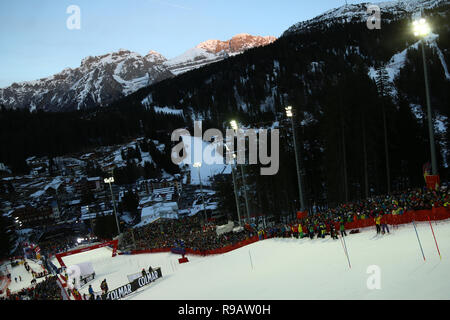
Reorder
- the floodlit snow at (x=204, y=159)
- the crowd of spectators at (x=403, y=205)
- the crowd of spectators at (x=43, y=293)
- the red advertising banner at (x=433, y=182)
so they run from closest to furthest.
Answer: the crowd of spectators at (x=403, y=205) < the red advertising banner at (x=433, y=182) < the crowd of spectators at (x=43, y=293) < the floodlit snow at (x=204, y=159)

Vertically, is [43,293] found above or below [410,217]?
below

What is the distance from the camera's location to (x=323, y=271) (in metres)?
13.7

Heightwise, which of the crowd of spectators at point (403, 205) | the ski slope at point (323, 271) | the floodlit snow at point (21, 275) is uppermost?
the crowd of spectators at point (403, 205)

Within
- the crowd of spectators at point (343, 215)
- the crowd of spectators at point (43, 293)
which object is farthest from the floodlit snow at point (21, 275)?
the crowd of spectators at point (343, 215)

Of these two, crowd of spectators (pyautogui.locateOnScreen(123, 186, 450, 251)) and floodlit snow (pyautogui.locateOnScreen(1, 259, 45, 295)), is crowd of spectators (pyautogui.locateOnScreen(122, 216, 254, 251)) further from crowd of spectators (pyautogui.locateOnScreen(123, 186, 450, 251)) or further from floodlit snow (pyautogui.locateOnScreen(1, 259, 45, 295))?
floodlit snow (pyautogui.locateOnScreen(1, 259, 45, 295))

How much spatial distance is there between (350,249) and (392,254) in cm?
315

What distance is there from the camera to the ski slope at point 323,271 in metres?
9.79

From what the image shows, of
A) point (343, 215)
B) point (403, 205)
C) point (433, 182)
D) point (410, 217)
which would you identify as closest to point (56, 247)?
point (343, 215)

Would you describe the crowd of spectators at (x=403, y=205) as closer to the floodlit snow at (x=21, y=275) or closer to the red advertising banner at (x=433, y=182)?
the red advertising banner at (x=433, y=182)

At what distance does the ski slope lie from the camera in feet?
32.1

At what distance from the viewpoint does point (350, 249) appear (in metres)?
16.4

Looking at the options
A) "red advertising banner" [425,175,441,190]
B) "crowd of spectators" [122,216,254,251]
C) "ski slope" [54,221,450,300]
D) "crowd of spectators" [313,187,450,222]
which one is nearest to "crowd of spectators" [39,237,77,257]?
"crowd of spectators" [122,216,254,251]

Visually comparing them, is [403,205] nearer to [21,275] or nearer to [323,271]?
[323,271]
